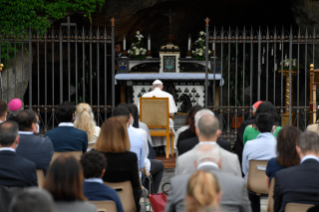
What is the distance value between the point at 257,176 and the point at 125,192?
4.82 ft

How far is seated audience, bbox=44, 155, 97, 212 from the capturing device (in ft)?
9.33

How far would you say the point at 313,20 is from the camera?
43.3 ft

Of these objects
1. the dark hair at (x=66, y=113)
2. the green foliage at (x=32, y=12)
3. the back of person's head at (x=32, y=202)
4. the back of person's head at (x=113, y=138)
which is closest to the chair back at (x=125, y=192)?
the back of person's head at (x=113, y=138)

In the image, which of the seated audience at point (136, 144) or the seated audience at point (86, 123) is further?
the seated audience at point (86, 123)

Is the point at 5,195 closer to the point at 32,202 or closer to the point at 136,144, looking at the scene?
the point at 136,144

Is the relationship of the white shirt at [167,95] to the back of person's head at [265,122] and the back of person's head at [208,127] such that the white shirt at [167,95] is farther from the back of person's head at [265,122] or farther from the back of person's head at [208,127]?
the back of person's head at [208,127]

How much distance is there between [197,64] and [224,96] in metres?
4.12

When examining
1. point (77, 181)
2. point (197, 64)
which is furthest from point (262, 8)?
point (77, 181)

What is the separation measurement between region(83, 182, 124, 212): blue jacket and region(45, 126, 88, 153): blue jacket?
179 centimetres

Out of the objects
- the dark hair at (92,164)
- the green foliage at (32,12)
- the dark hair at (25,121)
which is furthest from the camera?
the green foliage at (32,12)

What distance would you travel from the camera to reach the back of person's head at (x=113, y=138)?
440 centimetres

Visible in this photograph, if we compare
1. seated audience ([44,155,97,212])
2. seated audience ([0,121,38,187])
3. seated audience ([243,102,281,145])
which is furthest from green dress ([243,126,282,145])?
seated audience ([44,155,97,212])

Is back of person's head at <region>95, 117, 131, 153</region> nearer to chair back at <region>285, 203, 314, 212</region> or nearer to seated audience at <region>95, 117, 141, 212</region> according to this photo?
seated audience at <region>95, 117, 141, 212</region>

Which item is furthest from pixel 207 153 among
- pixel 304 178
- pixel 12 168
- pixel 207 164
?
pixel 12 168
